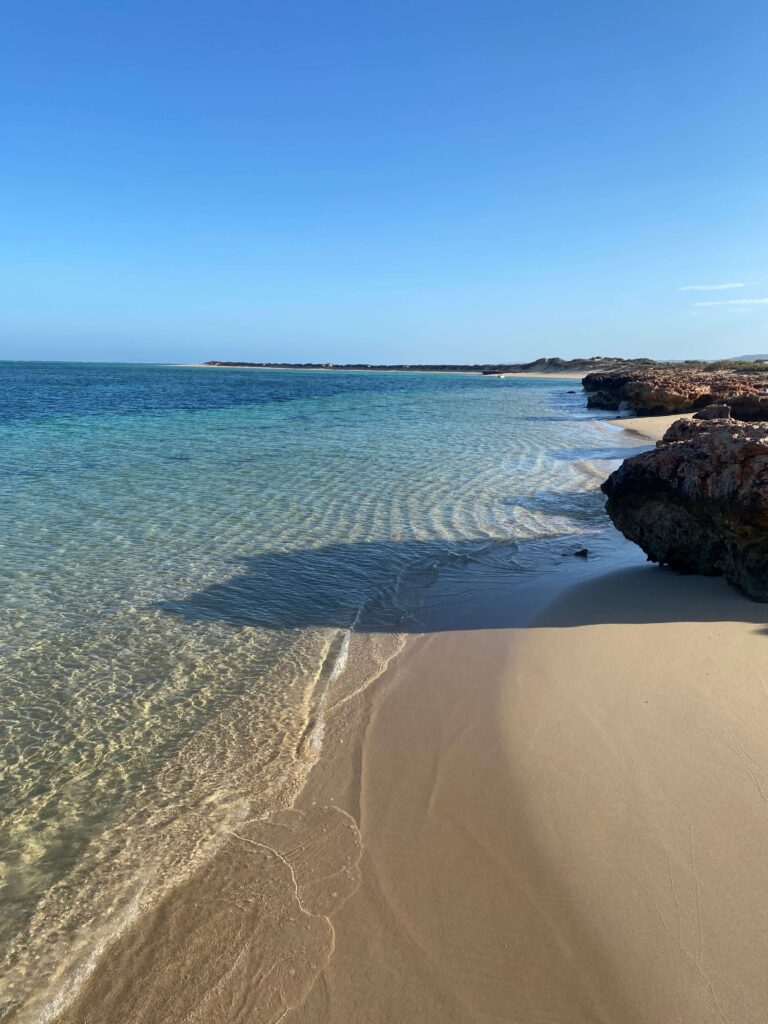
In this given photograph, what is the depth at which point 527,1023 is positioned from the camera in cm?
220

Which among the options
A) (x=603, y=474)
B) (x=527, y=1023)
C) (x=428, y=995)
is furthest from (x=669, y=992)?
(x=603, y=474)

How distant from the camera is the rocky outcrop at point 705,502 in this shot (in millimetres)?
5730

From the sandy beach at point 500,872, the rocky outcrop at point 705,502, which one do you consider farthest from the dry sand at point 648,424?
the sandy beach at point 500,872

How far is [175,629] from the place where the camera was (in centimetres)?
557

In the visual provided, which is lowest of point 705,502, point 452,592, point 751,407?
point 452,592

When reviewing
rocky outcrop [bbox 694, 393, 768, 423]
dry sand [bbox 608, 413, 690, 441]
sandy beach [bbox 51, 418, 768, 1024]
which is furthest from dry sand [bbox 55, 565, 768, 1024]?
dry sand [bbox 608, 413, 690, 441]

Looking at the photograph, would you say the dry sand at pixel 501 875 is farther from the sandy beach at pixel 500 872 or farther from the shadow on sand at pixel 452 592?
the shadow on sand at pixel 452 592

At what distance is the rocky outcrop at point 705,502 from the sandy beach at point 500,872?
4.87ft

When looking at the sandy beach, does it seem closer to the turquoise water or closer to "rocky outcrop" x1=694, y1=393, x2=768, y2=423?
the turquoise water

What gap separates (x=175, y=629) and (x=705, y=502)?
17.4 ft

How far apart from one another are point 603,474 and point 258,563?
9580mm

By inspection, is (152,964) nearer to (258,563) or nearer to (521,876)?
(521,876)

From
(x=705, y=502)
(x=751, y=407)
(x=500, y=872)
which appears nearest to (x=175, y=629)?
(x=500, y=872)

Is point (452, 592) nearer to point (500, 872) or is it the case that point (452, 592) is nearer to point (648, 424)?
point (500, 872)
